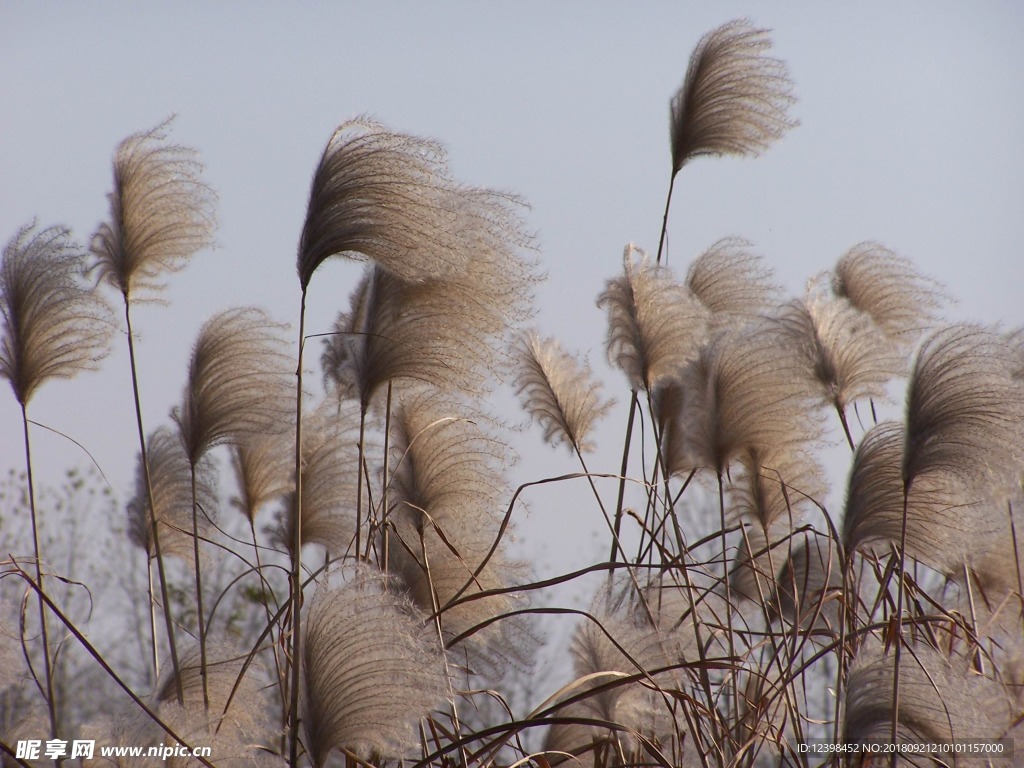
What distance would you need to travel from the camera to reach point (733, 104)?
11.7 feet

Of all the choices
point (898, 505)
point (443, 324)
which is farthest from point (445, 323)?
point (898, 505)

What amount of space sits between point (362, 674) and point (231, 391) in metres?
1.16

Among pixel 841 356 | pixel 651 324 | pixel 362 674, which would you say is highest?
pixel 651 324

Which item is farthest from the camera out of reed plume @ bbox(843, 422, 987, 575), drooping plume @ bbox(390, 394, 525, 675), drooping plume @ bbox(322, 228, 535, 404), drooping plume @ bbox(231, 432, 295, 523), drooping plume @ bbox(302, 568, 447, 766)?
drooping plume @ bbox(231, 432, 295, 523)

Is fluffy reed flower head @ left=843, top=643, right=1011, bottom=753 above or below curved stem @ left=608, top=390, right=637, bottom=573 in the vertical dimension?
below

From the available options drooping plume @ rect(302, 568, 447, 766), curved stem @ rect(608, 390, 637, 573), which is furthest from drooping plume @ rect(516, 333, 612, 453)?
drooping plume @ rect(302, 568, 447, 766)

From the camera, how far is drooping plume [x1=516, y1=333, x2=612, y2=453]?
3.38 m

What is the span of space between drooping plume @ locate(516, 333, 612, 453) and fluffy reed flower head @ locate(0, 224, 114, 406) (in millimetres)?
1316

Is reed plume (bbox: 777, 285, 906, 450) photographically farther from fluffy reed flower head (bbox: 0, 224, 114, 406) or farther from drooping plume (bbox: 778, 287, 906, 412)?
fluffy reed flower head (bbox: 0, 224, 114, 406)

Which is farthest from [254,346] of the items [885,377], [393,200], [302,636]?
[885,377]

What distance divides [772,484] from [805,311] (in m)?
0.61

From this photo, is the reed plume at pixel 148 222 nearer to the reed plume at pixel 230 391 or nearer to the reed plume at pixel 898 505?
the reed plume at pixel 230 391

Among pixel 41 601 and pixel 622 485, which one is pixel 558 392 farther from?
pixel 41 601

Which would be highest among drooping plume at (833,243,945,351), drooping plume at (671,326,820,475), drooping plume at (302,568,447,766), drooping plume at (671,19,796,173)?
drooping plume at (671,19,796,173)
